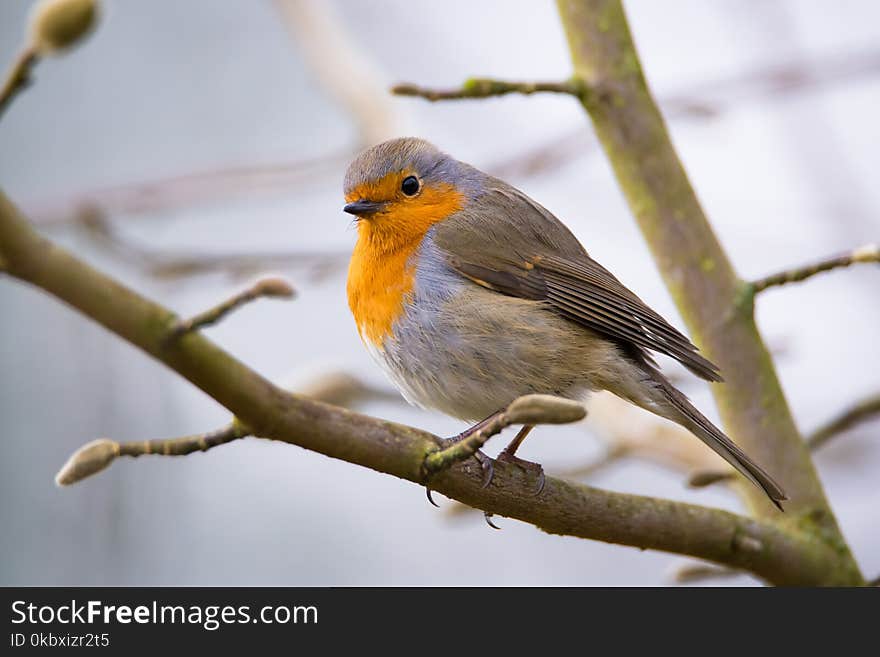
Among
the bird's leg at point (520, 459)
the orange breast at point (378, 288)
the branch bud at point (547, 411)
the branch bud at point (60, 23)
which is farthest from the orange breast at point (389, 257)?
the branch bud at point (60, 23)

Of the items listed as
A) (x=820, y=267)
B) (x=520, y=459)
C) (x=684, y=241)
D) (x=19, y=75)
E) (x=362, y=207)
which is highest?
(x=362, y=207)

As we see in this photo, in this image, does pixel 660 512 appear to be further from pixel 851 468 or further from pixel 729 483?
pixel 851 468

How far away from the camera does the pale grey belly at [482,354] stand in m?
2.38

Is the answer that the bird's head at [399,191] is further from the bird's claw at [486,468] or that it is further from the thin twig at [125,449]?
the thin twig at [125,449]

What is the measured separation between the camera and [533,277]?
2.63 metres

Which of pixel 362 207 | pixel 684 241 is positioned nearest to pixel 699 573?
pixel 684 241

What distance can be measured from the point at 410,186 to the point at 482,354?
1.96ft

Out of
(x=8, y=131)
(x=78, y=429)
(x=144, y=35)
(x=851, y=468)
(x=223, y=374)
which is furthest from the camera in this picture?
(x=144, y=35)

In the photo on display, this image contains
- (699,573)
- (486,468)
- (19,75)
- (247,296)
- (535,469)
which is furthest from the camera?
(699,573)

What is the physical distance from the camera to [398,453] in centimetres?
147

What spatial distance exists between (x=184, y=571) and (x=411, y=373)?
9.80 feet

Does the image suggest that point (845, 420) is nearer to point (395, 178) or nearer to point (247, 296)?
point (395, 178)

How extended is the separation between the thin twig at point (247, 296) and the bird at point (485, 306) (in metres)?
1.13
